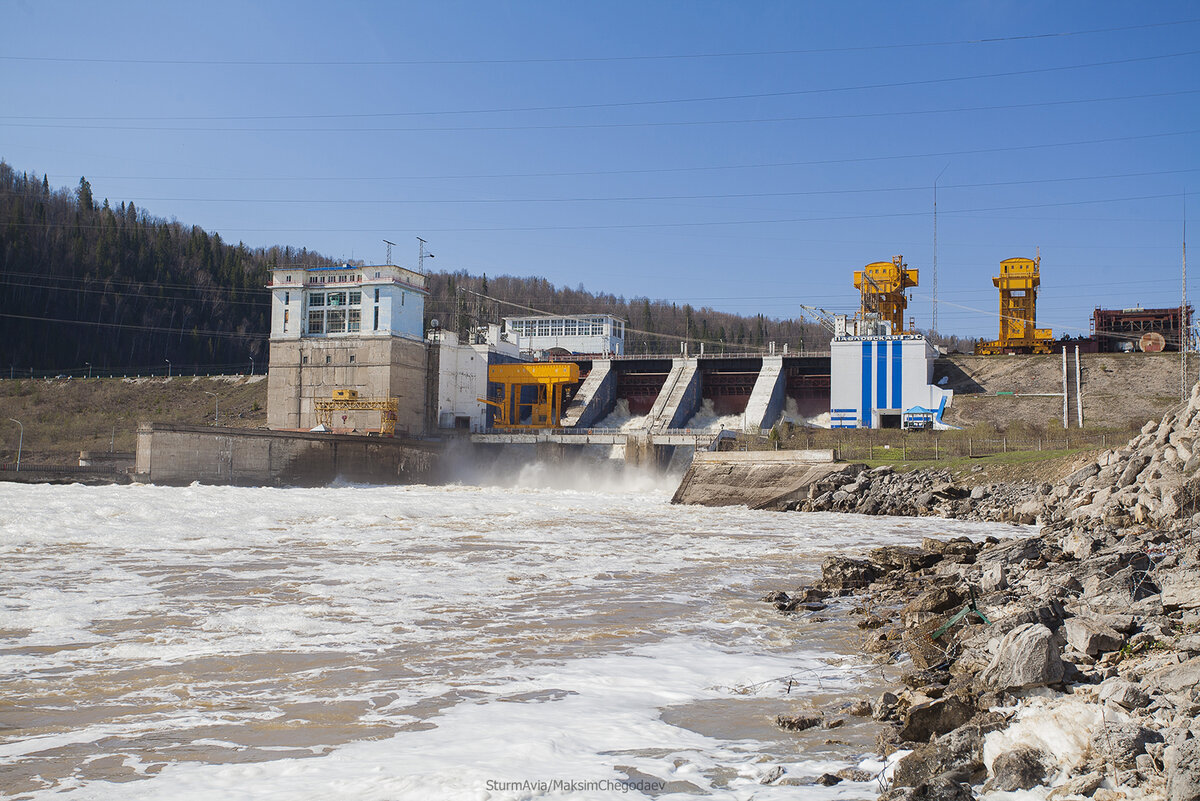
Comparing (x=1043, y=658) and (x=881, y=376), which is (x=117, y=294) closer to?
(x=881, y=376)

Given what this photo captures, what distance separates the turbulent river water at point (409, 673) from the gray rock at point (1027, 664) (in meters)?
1.11

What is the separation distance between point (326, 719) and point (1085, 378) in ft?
175

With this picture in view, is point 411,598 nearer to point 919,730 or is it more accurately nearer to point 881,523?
point 919,730

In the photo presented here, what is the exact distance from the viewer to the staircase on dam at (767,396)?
5469 cm

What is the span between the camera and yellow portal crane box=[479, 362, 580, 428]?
194 ft

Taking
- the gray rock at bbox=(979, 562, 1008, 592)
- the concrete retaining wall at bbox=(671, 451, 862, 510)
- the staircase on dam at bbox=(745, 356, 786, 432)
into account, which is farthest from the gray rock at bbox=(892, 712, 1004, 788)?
the staircase on dam at bbox=(745, 356, 786, 432)

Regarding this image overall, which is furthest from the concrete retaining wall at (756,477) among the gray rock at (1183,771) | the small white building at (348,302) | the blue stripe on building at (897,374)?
the gray rock at (1183,771)

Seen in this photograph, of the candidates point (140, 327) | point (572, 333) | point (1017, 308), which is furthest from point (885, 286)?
point (140, 327)

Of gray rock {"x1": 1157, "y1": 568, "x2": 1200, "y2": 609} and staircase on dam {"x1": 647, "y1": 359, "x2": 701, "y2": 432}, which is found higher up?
staircase on dam {"x1": 647, "y1": 359, "x2": 701, "y2": 432}

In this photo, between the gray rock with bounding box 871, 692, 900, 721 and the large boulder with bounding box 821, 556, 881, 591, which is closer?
the gray rock with bounding box 871, 692, 900, 721

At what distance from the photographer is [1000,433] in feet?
148

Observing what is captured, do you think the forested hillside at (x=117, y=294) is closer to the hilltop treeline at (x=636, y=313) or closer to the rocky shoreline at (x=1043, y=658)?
the hilltop treeline at (x=636, y=313)

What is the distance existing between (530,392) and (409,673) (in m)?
55.5

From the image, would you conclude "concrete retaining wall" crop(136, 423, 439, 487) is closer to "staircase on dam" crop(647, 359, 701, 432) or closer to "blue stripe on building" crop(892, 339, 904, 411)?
"staircase on dam" crop(647, 359, 701, 432)
